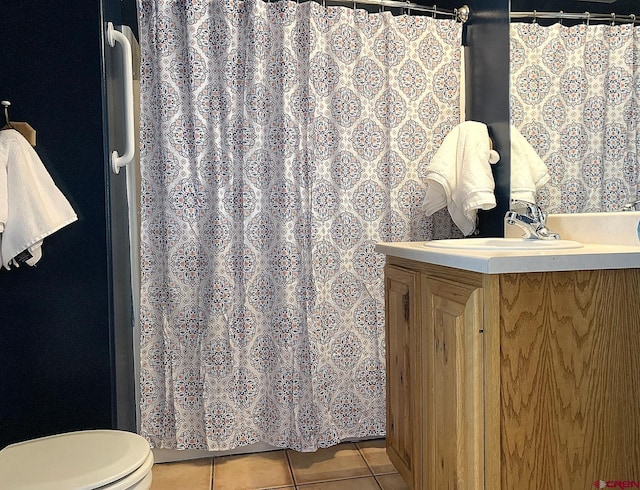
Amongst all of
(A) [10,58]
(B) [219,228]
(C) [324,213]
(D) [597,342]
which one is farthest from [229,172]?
(D) [597,342]

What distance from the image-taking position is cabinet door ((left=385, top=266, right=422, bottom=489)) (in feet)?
5.56

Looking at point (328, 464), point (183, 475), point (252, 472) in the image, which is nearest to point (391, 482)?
point (328, 464)

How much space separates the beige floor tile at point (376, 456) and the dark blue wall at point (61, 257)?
1156mm

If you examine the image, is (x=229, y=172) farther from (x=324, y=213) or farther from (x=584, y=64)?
(x=584, y=64)

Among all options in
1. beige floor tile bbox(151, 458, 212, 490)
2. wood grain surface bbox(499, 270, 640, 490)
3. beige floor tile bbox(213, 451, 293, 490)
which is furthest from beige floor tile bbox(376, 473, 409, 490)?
wood grain surface bbox(499, 270, 640, 490)

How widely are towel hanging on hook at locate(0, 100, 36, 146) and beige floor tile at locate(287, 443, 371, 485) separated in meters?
1.62

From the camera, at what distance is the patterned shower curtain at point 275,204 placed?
2.21m

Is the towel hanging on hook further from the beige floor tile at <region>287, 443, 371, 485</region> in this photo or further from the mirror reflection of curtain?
the mirror reflection of curtain

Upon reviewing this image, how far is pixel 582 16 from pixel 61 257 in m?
1.91

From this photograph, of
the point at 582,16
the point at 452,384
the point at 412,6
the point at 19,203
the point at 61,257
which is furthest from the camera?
→ the point at 412,6

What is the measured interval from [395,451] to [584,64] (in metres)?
1.53

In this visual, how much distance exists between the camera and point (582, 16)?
175 centimetres

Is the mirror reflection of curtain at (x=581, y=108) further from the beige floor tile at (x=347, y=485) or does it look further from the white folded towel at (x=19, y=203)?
the white folded towel at (x=19, y=203)

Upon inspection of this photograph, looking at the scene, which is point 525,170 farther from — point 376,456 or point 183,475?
point 183,475
